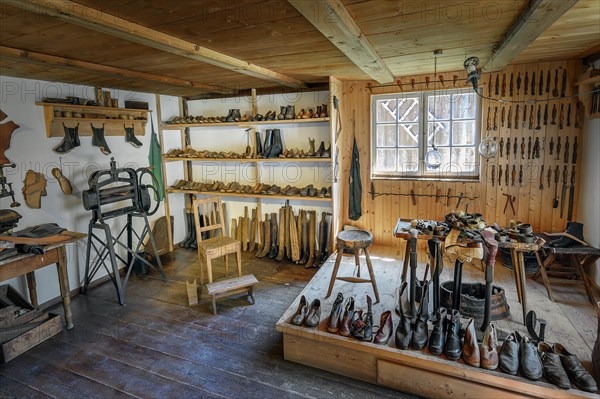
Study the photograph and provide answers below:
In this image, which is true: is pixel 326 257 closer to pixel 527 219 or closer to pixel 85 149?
pixel 527 219

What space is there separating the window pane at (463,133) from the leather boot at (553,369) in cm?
263

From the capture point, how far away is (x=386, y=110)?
4523 mm

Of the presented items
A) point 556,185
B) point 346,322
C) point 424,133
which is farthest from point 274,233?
point 556,185

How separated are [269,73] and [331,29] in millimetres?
1646

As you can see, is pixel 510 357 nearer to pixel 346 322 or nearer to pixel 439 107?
pixel 346 322

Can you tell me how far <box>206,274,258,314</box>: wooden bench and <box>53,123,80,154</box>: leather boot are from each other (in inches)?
83.0

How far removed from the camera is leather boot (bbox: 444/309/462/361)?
2176 mm

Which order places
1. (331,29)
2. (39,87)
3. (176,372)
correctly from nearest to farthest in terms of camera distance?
(331,29), (176,372), (39,87)

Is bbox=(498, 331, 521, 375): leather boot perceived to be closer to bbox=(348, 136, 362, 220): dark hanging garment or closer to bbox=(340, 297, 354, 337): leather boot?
bbox=(340, 297, 354, 337): leather boot

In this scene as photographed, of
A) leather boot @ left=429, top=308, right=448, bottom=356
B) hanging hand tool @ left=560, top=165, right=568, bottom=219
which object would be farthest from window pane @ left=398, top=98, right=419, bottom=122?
leather boot @ left=429, top=308, right=448, bottom=356

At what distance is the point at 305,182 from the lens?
484 cm

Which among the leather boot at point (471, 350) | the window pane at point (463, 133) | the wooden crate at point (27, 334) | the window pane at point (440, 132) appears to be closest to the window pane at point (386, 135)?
the window pane at point (440, 132)

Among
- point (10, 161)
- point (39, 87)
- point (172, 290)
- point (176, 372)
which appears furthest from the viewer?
point (172, 290)

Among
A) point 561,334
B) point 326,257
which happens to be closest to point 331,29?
point 561,334
